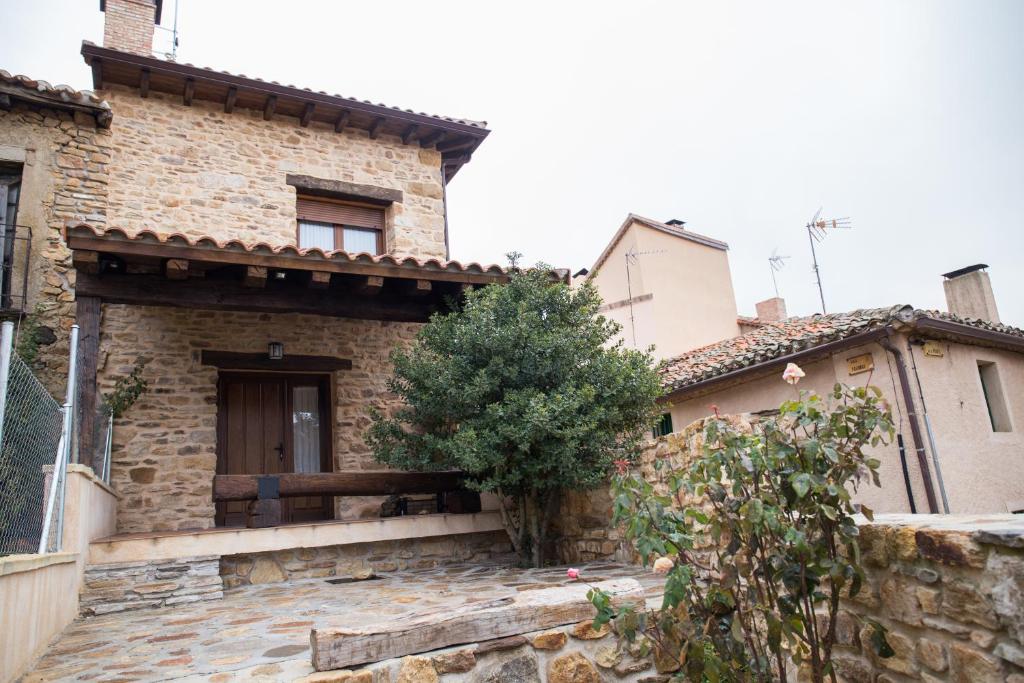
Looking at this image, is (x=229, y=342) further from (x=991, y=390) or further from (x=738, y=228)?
(x=738, y=228)

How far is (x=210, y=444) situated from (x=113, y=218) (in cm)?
272

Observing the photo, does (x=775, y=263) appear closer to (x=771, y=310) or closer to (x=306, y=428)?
(x=771, y=310)

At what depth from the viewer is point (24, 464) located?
137 inches

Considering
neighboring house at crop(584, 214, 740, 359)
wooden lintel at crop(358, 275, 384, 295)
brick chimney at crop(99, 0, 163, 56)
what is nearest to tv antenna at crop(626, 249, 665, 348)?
neighboring house at crop(584, 214, 740, 359)

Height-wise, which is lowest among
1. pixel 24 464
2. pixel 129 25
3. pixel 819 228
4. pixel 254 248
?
pixel 24 464

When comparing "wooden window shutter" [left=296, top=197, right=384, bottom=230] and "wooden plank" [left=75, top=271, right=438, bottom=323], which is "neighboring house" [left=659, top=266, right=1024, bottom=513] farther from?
"wooden window shutter" [left=296, top=197, right=384, bottom=230]

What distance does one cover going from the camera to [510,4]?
13.2 m

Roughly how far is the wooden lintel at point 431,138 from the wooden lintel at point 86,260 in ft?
15.7

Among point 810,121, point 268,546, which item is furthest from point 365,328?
point 810,121

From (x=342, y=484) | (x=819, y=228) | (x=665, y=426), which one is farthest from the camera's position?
(x=819, y=228)

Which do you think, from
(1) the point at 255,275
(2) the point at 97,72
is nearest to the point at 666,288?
(1) the point at 255,275

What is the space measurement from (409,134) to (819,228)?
321 inches

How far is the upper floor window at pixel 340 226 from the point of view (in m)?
8.30

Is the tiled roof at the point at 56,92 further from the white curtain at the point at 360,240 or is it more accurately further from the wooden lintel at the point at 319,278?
the wooden lintel at the point at 319,278
